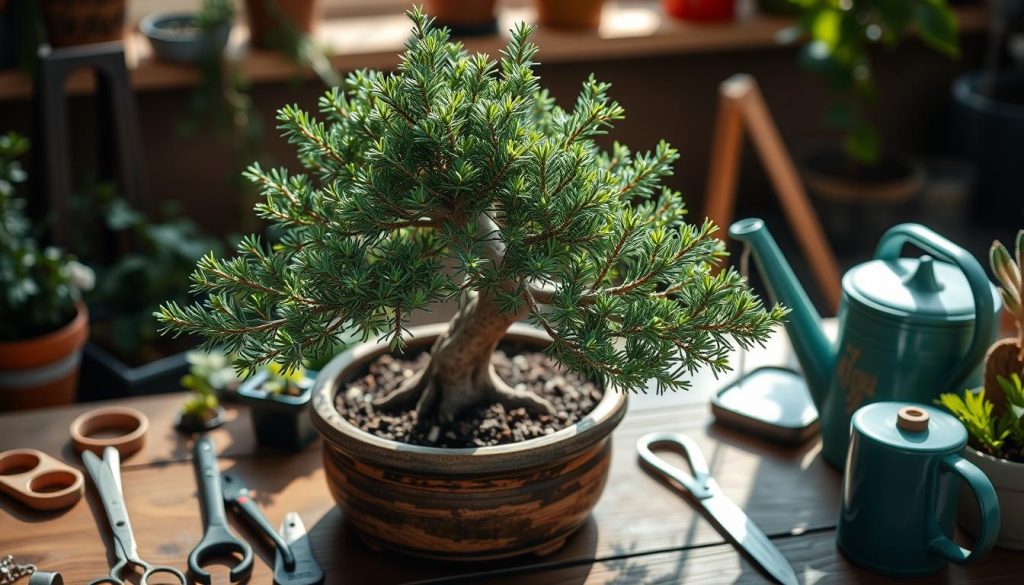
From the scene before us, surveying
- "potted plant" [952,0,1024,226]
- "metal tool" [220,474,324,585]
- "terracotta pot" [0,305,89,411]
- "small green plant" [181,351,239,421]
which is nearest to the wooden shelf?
"potted plant" [952,0,1024,226]

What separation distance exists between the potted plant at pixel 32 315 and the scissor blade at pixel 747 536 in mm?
1314

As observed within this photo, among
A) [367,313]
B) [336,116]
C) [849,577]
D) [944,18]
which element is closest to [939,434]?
[849,577]

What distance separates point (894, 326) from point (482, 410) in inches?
18.1

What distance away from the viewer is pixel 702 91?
133 inches

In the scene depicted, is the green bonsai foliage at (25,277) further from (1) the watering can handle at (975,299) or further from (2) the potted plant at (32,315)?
(1) the watering can handle at (975,299)

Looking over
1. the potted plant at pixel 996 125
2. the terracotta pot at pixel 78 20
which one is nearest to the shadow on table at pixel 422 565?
the terracotta pot at pixel 78 20

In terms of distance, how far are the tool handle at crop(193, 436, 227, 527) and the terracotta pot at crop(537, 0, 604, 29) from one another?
1.82 m

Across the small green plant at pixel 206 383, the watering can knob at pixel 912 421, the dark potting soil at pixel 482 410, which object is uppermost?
the watering can knob at pixel 912 421

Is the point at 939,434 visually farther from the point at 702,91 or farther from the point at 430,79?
the point at 702,91

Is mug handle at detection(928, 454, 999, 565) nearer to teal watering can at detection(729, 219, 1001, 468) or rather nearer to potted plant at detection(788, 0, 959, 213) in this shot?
teal watering can at detection(729, 219, 1001, 468)

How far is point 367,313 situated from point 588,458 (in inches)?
11.8

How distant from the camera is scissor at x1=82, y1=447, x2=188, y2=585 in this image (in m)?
1.18

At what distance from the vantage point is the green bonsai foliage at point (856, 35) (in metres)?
2.53

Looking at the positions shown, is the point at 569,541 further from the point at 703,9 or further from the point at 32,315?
the point at 703,9
